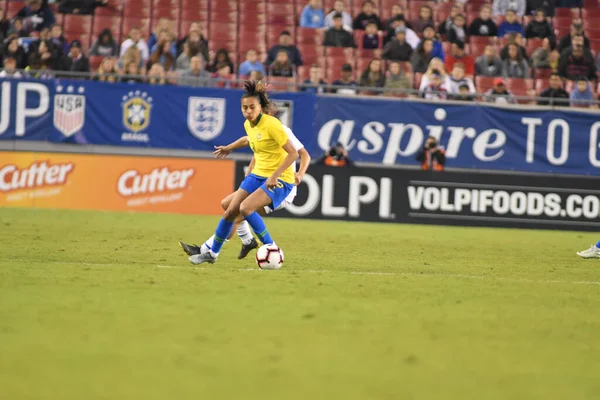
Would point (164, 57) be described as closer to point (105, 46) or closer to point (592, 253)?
point (105, 46)

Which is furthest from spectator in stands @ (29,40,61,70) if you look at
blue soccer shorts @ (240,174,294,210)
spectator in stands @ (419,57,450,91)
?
blue soccer shorts @ (240,174,294,210)

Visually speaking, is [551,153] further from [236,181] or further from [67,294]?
[67,294]

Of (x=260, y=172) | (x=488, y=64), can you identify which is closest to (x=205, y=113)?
(x=488, y=64)

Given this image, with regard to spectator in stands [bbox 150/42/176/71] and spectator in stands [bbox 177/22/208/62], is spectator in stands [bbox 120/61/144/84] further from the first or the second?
spectator in stands [bbox 177/22/208/62]

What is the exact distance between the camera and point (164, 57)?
2077 centimetres

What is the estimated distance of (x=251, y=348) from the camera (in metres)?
6.18

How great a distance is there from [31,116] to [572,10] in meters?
14.0

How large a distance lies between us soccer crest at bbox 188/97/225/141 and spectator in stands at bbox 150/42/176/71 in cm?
133

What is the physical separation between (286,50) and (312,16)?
82.9 inches

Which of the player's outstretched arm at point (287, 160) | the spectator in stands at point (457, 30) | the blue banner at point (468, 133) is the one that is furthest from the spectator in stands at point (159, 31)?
the player's outstretched arm at point (287, 160)

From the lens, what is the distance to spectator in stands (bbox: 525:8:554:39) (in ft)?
78.4

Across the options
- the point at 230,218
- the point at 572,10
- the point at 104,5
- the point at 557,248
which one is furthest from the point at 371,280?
the point at 572,10

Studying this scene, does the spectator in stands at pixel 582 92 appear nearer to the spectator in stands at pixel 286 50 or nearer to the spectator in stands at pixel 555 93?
the spectator in stands at pixel 555 93

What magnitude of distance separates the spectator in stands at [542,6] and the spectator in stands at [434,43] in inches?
153
